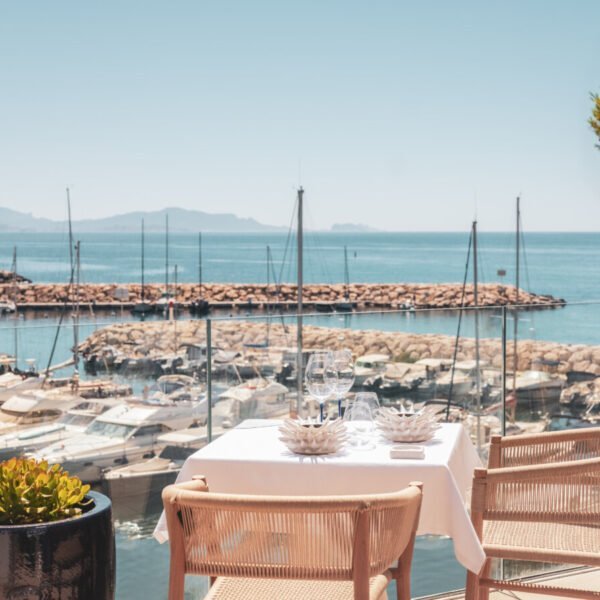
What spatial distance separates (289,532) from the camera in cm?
240

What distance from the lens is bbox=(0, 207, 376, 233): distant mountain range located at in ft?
315

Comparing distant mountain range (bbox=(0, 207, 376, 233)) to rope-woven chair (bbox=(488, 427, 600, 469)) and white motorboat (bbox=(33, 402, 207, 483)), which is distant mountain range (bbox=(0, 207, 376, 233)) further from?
rope-woven chair (bbox=(488, 427, 600, 469))

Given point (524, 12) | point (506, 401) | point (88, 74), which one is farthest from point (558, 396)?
point (88, 74)

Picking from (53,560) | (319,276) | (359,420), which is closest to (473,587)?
(359,420)

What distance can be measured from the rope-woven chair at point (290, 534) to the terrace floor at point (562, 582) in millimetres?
1536

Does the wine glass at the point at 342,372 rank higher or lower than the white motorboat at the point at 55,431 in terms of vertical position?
higher

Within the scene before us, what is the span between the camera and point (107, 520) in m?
2.63

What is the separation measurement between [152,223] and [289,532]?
11607 centimetres

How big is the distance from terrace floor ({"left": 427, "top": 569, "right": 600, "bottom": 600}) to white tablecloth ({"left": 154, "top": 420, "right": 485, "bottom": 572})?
89cm

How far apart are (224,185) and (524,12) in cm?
3985

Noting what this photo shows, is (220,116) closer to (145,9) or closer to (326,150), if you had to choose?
(326,150)

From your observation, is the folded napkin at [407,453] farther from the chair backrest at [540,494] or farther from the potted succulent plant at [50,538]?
the potted succulent plant at [50,538]

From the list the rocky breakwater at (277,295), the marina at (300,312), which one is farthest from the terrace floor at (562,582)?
the rocky breakwater at (277,295)

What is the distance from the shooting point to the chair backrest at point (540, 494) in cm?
301
